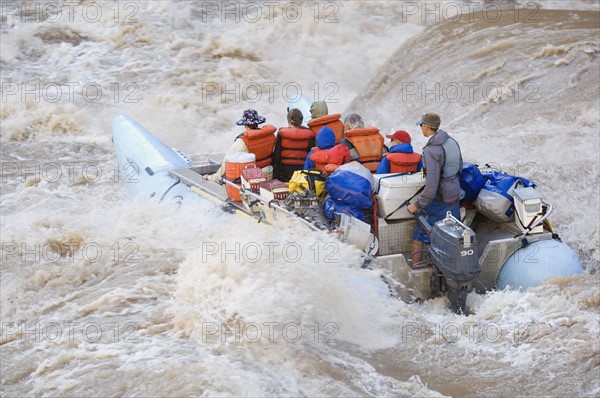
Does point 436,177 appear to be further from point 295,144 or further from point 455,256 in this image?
point 295,144

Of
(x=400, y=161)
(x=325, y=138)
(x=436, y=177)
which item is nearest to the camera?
(x=436, y=177)

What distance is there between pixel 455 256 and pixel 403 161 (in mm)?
807

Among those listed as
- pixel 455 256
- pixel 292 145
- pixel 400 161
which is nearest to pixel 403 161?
pixel 400 161

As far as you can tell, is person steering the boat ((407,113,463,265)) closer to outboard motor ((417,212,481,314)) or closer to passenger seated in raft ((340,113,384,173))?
outboard motor ((417,212,481,314))

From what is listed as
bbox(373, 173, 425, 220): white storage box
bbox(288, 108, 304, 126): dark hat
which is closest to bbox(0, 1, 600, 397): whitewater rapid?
bbox(373, 173, 425, 220): white storage box

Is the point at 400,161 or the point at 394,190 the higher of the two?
the point at 400,161

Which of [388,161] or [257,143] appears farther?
[257,143]

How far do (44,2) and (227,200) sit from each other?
809cm

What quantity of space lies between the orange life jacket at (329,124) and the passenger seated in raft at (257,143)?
304 millimetres

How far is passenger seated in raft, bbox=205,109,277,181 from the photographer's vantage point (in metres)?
5.92

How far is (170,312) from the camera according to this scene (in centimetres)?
490

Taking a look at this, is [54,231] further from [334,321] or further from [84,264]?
[334,321]

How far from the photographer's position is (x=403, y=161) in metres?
5.22

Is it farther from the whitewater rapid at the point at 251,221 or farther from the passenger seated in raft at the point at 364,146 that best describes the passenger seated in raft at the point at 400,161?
the whitewater rapid at the point at 251,221
